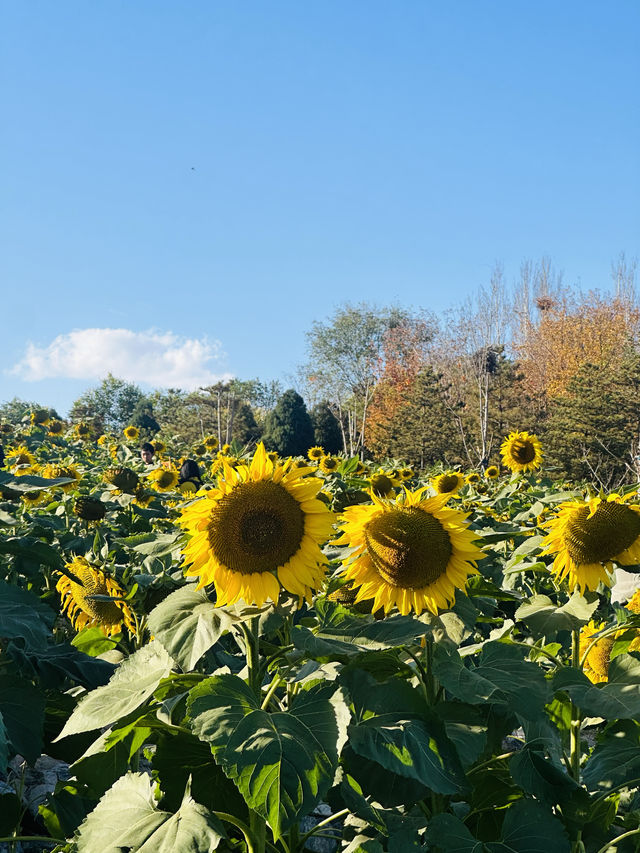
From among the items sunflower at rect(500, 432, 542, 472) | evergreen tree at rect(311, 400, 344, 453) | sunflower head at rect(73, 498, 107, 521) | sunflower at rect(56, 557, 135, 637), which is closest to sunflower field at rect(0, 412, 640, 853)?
sunflower at rect(56, 557, 135, 637)

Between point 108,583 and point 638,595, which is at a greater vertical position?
point 108,583

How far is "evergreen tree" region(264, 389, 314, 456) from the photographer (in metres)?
33.1

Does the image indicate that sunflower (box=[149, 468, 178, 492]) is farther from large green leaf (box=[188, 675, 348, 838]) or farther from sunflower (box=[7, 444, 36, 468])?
large green leaf (box=[188, 675, 348, 838])

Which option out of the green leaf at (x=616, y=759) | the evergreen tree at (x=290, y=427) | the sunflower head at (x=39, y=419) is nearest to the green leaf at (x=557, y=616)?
the green leaf at (x=616, y=759)

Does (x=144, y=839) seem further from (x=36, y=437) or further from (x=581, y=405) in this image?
(x=581, y=405)

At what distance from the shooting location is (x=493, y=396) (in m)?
32.2

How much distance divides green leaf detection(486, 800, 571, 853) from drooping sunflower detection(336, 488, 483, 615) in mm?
504

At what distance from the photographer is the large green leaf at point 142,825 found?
1.55 m

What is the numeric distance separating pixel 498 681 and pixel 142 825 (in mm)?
851

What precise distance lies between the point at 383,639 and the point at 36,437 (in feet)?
36.9

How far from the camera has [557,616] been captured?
7.47 feet

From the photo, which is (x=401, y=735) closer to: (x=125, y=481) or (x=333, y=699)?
(x=333, y=699)

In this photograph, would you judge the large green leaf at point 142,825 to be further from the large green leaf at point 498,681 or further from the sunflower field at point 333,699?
the large green leaf at point 498,681

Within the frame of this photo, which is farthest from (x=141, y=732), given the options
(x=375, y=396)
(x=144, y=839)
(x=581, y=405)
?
(x=375, y=396)
